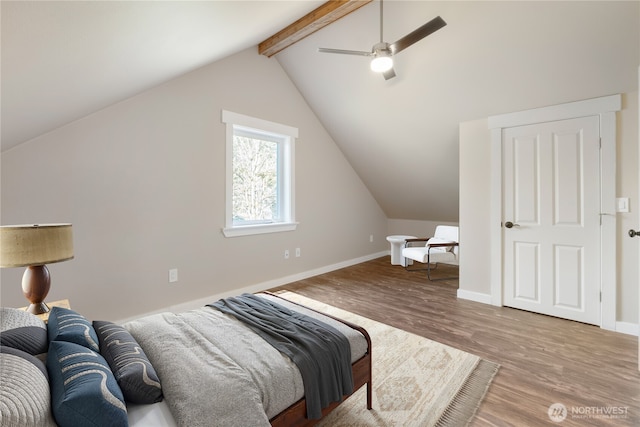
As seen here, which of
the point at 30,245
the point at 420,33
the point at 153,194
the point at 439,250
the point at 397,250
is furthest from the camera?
the point at 397,250

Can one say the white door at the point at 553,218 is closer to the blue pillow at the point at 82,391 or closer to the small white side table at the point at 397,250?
the small white side table at the point at 397,250

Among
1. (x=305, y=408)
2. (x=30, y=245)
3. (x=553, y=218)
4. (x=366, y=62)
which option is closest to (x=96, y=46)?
(x=30, y=245)

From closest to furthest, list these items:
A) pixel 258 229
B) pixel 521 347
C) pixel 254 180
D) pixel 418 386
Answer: pixel 418 386 < pixel 521 347 < pixel 258 229 < pixel 254 180

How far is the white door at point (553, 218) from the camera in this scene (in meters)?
2.76

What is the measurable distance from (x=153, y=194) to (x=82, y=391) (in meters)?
2.32

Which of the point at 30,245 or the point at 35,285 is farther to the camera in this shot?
the point at 35,285

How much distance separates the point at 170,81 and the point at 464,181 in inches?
138

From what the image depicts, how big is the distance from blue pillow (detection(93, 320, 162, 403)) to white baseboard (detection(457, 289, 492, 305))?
3.45 m

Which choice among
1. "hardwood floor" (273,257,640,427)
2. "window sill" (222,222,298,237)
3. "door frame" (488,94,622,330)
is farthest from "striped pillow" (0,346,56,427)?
"door frame" (488,94,622,330)

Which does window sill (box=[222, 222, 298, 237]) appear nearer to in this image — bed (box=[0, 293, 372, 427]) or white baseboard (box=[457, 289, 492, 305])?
bed (box=[0, 293, 372, 427])

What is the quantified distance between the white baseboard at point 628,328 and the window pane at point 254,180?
154 inches

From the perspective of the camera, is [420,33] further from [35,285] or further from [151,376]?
[35,285]

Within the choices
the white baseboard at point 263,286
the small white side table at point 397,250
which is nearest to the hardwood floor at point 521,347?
the white baseboard at point 263,286

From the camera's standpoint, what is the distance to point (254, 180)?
3.89 meters
